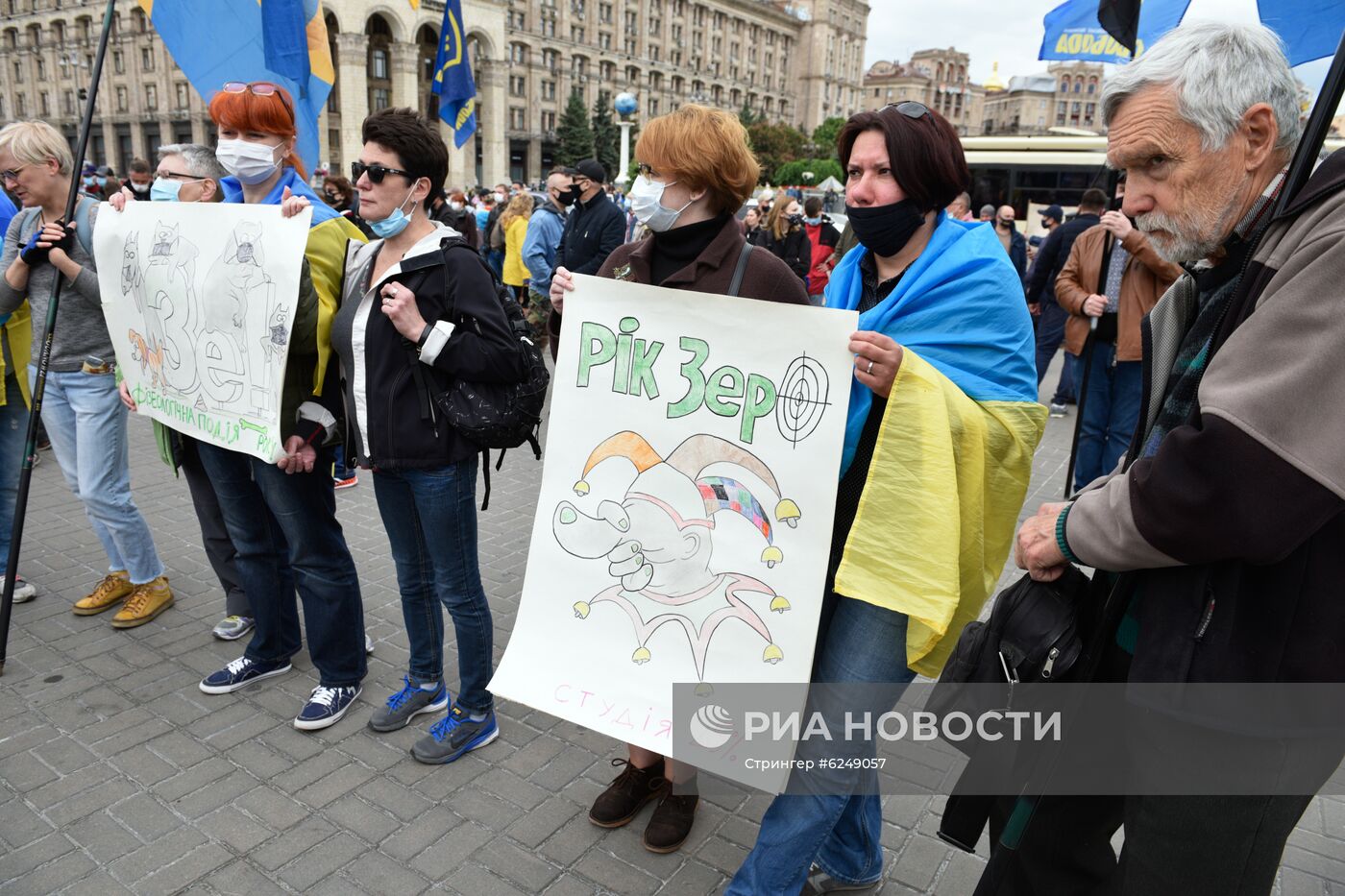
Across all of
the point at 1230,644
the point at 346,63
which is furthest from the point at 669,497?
the point at 346,63

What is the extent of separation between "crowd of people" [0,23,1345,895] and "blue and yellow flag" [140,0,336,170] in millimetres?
522

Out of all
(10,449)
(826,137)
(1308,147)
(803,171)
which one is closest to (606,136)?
(826,137)

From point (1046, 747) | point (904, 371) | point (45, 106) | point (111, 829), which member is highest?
point (45, 106)

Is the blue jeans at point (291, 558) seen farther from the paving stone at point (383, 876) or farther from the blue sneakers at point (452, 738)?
the paving stone at point (383, 876)

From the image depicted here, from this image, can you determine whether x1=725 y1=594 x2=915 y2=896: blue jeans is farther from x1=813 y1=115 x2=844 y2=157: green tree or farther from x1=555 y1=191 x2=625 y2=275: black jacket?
x1=813 y1=115 x2=844 y2=157: green tree

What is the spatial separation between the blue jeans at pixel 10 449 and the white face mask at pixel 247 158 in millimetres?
2174

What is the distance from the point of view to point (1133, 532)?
4.91ft

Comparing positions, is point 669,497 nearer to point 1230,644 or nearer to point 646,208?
point 646,208

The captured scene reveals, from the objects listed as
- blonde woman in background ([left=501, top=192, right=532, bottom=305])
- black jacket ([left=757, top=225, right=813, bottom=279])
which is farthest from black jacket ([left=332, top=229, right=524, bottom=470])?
blonde woman in background ([left=501, top=192, right=532, bottom=305])

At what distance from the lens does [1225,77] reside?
4.84ft

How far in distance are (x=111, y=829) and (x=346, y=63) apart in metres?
70.2

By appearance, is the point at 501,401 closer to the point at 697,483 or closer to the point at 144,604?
the point at 697,483

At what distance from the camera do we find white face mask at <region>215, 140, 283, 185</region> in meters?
3.22

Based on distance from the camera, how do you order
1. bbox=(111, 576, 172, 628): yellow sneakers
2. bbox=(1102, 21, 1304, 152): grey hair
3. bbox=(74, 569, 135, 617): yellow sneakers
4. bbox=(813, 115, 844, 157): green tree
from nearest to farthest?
bbox=(1102, 21, 1304, 152): grey hair < bbox=(111, 576, 172, 628): yellow sneakers < bbox=(74, 569, 135, 617): yellow sneakers < bbox=(813, 115, 844, 157): green tree
